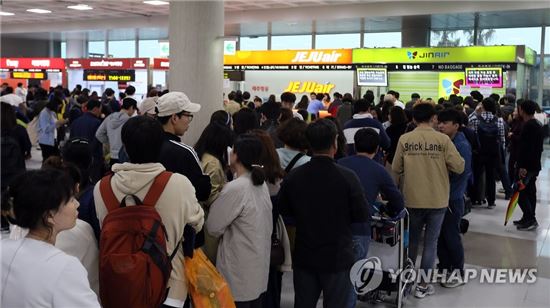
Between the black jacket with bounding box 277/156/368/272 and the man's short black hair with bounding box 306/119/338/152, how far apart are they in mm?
61

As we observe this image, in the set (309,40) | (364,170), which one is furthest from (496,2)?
(364,170)

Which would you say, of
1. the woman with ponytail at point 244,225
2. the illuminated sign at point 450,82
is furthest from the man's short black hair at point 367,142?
the illuminated sign at point 450,82

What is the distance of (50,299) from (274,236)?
1878mm

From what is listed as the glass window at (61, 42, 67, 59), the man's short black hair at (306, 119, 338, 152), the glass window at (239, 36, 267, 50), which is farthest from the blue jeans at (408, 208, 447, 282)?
the glass window at (61, 42, 67, 59)

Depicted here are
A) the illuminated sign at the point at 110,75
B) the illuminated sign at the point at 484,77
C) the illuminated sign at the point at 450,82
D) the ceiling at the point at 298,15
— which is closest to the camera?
the illuminated sign at the point at 484,77

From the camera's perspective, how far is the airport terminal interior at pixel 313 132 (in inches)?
120

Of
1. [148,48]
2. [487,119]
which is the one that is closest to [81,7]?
[148,48]

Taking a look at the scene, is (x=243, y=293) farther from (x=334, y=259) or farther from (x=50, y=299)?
(x=50, y=299)

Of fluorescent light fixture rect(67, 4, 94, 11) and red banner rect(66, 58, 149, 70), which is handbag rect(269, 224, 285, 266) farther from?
red banner rect(66, 58, 149, 70)

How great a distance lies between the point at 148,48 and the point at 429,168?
22.5 meters

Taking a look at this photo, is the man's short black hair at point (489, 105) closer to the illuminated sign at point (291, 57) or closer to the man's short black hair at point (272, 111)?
the man's short black hair at point (272, 111)

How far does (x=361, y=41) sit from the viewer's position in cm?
2064

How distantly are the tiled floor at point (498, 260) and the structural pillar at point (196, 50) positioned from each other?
10.8 ft

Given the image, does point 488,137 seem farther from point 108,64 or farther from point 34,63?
point 34,63
